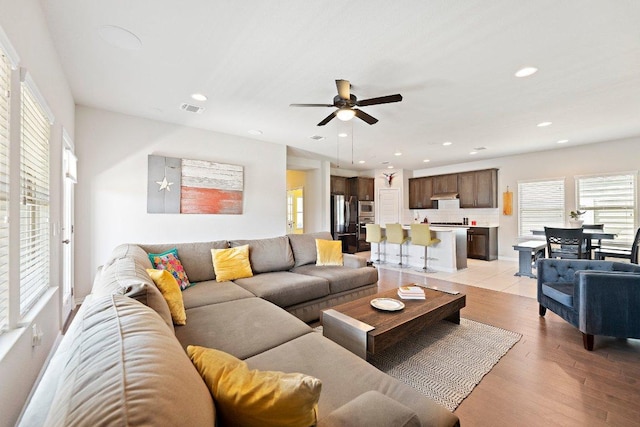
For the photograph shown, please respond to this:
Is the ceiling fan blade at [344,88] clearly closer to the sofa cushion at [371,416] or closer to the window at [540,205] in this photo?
the sofa cushion at [371,416]

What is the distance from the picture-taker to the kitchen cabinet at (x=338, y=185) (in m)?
8.14

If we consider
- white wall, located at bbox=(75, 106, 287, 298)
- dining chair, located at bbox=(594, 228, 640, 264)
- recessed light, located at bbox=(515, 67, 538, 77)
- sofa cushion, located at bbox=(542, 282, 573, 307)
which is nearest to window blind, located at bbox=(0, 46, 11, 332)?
white wall, located at bbox=(75, 106, 287, 298)

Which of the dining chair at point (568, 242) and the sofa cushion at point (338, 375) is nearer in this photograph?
the sofa cushion at point (338, 375)

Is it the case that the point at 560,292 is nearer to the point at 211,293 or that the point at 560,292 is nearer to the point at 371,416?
the point at 371,416

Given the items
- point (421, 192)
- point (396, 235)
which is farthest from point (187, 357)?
point (421, 192)

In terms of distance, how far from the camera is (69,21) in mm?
2057

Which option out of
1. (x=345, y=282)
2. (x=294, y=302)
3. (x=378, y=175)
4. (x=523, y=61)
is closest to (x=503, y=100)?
(x=523, y=61)

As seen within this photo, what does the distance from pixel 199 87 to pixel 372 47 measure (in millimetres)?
2016

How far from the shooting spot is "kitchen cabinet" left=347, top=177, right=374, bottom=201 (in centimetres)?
855

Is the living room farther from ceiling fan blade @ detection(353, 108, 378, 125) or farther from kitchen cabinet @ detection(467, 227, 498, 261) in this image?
ceiling fan blade @ detection(353, 108, 378, 125)

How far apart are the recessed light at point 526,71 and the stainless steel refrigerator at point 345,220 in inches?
220

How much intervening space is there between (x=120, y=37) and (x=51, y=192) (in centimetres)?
147

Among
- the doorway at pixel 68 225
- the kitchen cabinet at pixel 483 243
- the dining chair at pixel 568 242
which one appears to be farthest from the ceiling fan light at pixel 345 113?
the kitchen cabinet at pixel 483 243

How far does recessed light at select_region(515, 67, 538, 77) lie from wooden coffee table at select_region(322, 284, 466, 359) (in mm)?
2383
